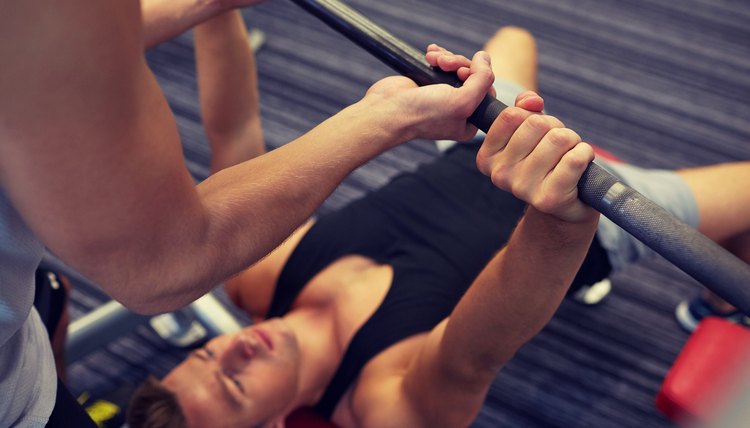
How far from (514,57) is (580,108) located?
2.15 feet

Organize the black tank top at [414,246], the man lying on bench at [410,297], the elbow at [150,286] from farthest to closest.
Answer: the black tank top at [414,246]
the man lying on bench at [410,297]
the elbow at [150,286]

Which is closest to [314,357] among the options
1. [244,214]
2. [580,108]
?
[244,214]

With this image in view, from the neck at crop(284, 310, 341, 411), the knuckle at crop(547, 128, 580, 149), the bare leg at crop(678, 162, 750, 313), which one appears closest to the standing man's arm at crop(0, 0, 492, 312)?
the knuckle at crop(547, 128, 580, 149)

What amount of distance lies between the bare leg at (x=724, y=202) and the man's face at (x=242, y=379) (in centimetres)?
96

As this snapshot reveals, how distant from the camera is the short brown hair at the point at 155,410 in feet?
4.38

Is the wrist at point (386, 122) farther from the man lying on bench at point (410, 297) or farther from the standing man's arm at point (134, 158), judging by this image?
the man lying on bench at point (410, 297)

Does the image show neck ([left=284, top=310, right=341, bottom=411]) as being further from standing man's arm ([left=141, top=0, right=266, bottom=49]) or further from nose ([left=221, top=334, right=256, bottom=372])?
standing man's arm ([left=141, top=0, right=266, bottom=49])

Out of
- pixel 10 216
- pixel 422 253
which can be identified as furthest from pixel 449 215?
pixel 10 216

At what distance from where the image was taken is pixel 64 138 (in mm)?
661

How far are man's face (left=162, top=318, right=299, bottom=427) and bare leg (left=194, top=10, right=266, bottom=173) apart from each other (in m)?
0.42

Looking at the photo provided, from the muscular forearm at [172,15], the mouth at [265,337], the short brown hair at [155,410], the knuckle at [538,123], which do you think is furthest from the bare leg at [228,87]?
the knuckle at [538,123]

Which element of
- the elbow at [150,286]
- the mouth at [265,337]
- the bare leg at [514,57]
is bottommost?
the mouth at [265,337]

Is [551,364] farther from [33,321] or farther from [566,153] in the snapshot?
[33,321]

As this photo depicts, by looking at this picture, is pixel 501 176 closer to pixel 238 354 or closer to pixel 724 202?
pixel 238 354
